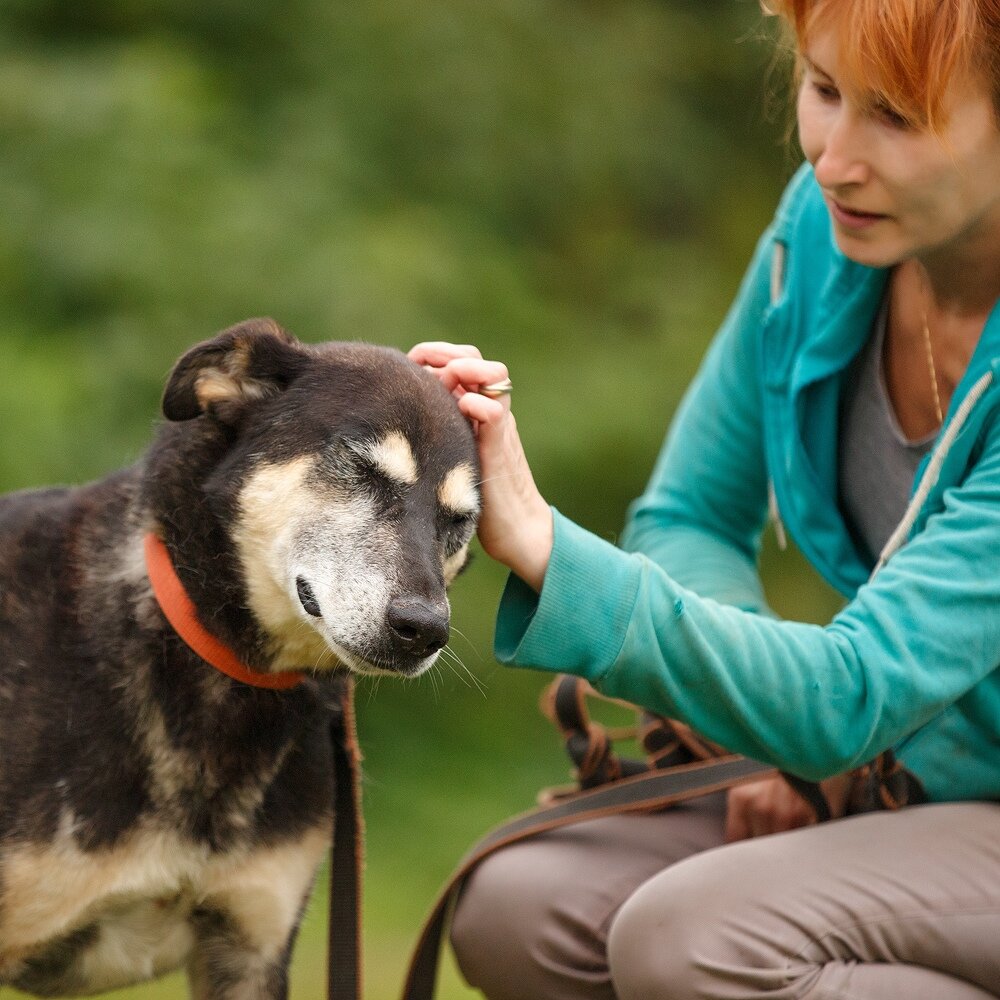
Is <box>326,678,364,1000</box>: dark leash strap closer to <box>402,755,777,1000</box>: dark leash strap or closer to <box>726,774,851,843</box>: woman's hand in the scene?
<box>402,755,777,1000</box>: dark leash strap

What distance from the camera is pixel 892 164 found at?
226cm

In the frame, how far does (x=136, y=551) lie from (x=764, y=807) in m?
1.20

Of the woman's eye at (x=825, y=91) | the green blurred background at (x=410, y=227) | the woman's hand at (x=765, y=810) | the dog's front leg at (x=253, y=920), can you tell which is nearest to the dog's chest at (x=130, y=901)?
the dog's front leg at (x=253, y=920)

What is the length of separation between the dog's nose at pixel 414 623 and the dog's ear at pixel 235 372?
1.49ft

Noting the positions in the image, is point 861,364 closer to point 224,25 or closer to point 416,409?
point 416,409

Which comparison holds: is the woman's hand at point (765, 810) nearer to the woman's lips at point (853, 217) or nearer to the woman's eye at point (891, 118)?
the woman's lips at point (853, 217)

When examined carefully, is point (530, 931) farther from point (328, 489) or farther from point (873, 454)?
point (873, 454)

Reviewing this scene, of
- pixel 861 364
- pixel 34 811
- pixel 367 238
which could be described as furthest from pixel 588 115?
pixel 34 811

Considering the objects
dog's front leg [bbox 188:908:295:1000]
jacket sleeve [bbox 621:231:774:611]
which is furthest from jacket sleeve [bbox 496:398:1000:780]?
dog's front leg [bbox 188:908:295:1000]

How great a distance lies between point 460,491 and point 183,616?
19.5 inches

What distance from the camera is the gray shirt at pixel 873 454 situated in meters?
2.59

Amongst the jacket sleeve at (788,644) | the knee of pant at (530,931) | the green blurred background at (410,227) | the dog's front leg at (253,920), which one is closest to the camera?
the jacket sleeve at (788,644)

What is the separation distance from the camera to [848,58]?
221cm

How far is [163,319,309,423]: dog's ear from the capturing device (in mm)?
2312
